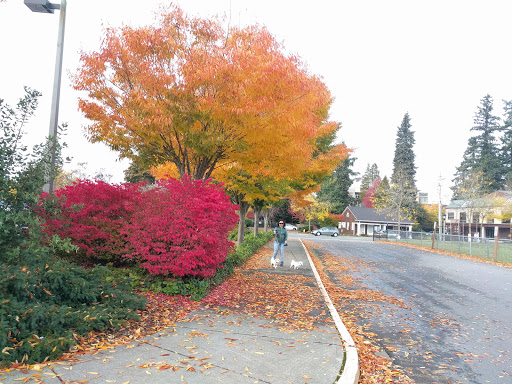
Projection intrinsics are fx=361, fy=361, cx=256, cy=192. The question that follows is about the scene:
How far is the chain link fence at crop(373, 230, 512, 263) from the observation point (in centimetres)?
2024

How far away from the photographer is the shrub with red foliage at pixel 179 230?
6.35 meters

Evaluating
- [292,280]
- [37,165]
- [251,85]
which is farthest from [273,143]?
[37,165]

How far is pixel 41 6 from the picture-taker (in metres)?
6.72

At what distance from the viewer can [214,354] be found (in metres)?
3.95

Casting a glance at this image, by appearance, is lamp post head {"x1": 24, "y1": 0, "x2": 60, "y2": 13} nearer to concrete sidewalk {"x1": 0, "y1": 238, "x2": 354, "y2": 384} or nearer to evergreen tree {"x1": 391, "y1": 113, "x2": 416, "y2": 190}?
concrete sidewalk {"x1": 0, "y1": 238, "x2": 354, "y2": 384}

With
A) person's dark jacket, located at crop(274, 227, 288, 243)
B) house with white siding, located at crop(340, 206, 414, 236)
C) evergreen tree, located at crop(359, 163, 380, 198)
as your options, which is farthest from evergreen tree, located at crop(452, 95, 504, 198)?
person's dark jacket, located at crop(274, 227, 288, 243)

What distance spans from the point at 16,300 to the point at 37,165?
1.62m

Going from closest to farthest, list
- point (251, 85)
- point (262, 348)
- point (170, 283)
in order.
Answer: point (262, 348) < point (170, 283) < point (251, 85)

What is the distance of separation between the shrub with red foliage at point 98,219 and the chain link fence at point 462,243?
17.7 m

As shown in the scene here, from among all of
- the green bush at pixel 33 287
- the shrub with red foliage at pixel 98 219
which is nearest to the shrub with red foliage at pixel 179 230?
the shrub with red foliage at pixel 98 219

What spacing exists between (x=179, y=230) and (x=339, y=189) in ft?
206

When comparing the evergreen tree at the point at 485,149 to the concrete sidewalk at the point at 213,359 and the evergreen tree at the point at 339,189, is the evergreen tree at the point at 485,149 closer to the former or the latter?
the evergreen tree at the point at 339,189

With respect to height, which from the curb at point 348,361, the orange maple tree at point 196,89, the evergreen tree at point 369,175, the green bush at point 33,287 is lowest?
the curb at point 348,361

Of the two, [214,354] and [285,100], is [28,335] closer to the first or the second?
[214,354]
